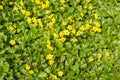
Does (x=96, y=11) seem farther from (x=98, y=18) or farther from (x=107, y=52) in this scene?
(x=107, y=52)

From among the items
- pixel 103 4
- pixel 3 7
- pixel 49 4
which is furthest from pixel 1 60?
pixel 103 4

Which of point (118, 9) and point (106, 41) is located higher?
point (118, 9)

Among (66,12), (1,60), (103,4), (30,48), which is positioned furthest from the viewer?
(103,4)

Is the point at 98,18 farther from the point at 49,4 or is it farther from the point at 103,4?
the point at 49,4

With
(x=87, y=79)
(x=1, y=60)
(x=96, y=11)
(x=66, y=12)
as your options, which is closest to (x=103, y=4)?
(x=96, y=11)

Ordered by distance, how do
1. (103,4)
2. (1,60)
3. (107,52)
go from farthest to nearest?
(103,4) → (107,52) → (1,60)

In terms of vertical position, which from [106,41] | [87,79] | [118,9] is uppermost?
[118,9]

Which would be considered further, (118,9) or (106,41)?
(118,9)
